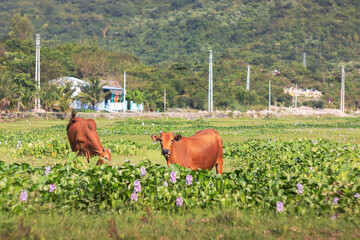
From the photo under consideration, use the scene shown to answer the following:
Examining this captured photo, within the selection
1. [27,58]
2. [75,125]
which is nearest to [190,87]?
[27,58]

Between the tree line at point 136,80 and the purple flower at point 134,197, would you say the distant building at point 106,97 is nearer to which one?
the tree line at point 136,80

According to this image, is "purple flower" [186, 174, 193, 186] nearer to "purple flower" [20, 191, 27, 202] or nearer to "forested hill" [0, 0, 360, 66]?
"purple flower" [20, 191, 27, 202]

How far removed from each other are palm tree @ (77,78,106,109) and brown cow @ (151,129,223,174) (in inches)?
1894

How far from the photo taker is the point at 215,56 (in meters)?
170

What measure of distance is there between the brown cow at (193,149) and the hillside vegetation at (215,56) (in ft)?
146

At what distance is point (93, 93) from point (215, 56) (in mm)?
115649

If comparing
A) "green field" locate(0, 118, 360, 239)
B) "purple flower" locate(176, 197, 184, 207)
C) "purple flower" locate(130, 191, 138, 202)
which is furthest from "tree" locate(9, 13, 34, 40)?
"purple flower" locate(176, 197, 184, 207)

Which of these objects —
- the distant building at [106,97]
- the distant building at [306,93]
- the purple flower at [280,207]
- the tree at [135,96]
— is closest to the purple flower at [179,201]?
the purple flower at [280,207]

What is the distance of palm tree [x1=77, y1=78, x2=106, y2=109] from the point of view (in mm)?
58188

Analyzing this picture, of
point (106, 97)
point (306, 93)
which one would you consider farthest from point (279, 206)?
point (306, 93)

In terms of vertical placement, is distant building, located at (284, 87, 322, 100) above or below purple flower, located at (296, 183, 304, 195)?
above

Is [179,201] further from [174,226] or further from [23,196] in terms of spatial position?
[23,196]

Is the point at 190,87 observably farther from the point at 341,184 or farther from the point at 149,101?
the point at 341,184

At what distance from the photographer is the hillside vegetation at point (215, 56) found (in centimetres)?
7756
